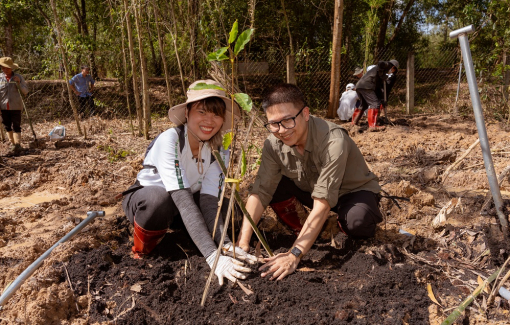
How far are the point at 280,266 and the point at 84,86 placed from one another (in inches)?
292

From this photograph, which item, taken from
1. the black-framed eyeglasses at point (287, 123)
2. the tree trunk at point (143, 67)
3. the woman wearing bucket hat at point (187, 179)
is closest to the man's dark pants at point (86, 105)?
the tree trunk at point (143, 67)

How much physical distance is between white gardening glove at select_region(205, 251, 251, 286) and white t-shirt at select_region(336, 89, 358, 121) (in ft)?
20.6

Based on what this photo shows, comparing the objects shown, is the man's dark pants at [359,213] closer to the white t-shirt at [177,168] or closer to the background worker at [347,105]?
the white t-shirt at [177,168]

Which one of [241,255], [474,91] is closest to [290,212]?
[241,255]

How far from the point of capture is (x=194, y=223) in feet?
6.63

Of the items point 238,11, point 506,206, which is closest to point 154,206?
point 506,206

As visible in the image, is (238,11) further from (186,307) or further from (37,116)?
(186,307)

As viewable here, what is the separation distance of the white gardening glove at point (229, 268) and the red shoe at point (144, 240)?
1.56 feet

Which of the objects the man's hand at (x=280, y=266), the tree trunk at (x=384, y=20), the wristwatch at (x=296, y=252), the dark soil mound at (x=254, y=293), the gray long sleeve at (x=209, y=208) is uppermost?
the tree trunk at (x=384, y=20)

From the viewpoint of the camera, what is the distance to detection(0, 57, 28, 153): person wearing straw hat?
5918 millimetres

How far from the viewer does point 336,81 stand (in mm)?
7641

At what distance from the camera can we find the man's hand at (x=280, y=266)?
2.01 m

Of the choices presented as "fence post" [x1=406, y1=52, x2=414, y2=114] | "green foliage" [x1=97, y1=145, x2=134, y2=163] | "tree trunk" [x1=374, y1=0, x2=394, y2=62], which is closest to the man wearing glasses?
"green foliage" [x1=97, y1=145, x2=134, y2=163]

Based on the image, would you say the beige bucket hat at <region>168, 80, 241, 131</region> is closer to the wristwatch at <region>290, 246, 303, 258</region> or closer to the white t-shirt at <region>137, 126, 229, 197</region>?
the white t-shirt at <region>137, 126, 229, 197</region>
